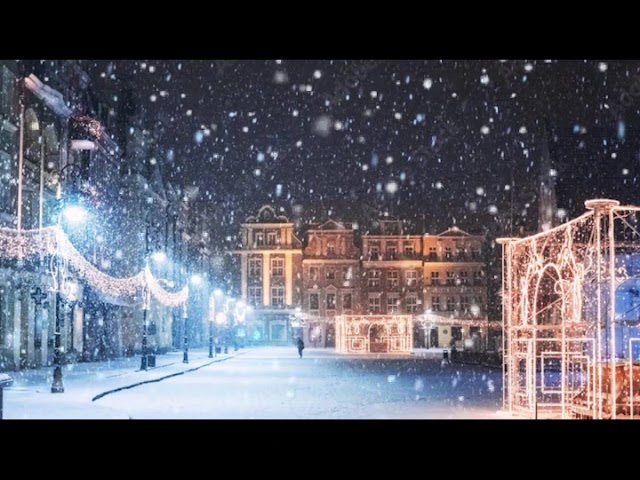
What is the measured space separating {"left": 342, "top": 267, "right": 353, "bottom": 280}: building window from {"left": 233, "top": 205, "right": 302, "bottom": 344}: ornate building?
4410mm

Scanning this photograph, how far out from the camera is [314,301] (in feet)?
306

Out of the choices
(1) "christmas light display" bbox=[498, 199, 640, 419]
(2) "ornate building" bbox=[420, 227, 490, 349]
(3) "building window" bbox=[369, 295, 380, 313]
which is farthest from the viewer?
(3) "building window" bbox=[369, 295, 380, 313]

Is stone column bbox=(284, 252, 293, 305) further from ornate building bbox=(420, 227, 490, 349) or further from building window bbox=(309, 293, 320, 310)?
ornate building bbox=(420, 227, 490, 349)

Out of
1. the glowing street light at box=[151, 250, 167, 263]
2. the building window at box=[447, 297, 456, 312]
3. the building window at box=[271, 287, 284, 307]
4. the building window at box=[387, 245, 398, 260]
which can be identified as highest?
the building window at box=[387, 245, 398, 260]

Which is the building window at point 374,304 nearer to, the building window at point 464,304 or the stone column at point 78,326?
the building window at point 464,304

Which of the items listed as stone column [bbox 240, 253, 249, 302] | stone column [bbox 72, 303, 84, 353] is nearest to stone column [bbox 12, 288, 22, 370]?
stone column [bbox 72, 303, 84, 353]

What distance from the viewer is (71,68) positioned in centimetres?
4312

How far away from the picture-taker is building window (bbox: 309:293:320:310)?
93250 millimetres

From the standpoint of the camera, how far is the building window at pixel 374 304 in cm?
9394

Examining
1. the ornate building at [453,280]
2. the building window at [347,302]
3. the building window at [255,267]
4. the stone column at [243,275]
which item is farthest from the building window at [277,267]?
the ornate building at [453,280]

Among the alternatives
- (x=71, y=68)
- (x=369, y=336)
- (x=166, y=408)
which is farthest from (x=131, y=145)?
(x=166, y=408)

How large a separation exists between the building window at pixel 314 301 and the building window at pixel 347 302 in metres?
2.46

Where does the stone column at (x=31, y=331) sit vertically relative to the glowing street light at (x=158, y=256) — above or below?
below
